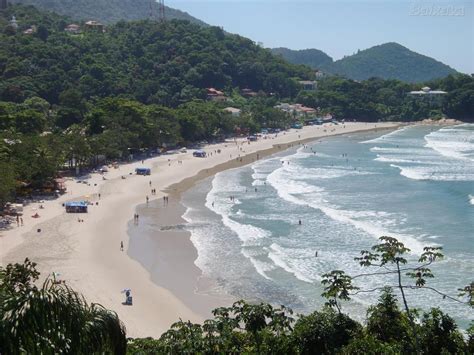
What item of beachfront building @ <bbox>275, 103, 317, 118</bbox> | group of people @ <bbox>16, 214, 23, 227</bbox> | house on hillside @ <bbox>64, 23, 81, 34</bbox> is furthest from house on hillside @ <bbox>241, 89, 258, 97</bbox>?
group of people @ <bbox>16, 214, 23, 227</bbox>

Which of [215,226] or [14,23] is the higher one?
[14,23]

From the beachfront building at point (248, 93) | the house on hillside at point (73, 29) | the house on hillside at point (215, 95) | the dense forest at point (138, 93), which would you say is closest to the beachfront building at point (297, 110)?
the dense forest at point (138, 93)

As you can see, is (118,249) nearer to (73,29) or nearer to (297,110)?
(297,110)

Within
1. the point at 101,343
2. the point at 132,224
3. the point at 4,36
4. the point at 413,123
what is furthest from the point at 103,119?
the point at 413,123

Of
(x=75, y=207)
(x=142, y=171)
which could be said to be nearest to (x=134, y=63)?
(x=142, y=171)

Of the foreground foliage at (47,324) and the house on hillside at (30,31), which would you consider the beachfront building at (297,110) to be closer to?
the house on hillside at (30,31)

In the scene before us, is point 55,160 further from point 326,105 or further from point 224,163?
point 326,105
